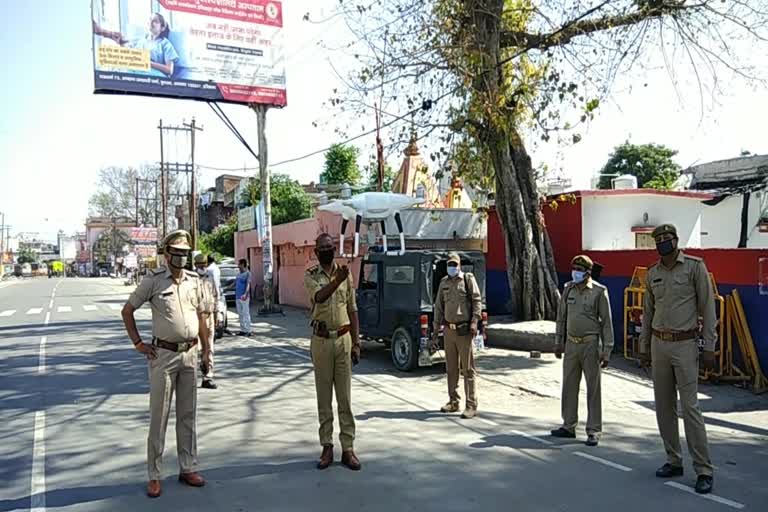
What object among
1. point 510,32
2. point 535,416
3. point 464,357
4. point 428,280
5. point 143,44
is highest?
point 143,44

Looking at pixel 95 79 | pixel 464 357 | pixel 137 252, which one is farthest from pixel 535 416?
pixel 137 252

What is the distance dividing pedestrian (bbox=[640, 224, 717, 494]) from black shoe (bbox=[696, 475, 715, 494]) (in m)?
0.13

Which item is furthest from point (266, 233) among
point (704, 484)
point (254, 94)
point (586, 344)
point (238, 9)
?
point (704, 484)

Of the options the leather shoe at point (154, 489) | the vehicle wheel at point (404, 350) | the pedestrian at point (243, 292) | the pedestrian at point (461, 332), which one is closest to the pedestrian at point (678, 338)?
the pedestrian at point (461, 332)

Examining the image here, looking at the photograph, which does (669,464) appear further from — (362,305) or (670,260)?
(362,305)

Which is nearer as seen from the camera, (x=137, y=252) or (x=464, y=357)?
(x=464, y=357)

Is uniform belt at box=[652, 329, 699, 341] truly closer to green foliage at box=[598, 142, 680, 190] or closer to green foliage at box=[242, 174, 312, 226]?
green foliage at box=[242, 174, 312, 226]

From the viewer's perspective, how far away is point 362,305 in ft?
41.0

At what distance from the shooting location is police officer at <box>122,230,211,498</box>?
517 cm

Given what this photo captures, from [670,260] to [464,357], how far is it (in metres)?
2.86

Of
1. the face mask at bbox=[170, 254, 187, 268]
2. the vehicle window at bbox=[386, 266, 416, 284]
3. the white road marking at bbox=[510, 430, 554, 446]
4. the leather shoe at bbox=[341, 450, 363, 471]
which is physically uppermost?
the face mask at bbox=[170, 254, 187, 268]

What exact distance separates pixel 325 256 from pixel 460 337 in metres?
2.65

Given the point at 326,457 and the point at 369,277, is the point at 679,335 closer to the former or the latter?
the point at 326,457

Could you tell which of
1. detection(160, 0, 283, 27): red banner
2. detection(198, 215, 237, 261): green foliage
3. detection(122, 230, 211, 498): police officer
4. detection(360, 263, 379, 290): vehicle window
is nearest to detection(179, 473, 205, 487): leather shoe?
detection(122, 230, 211, 498): police officer
